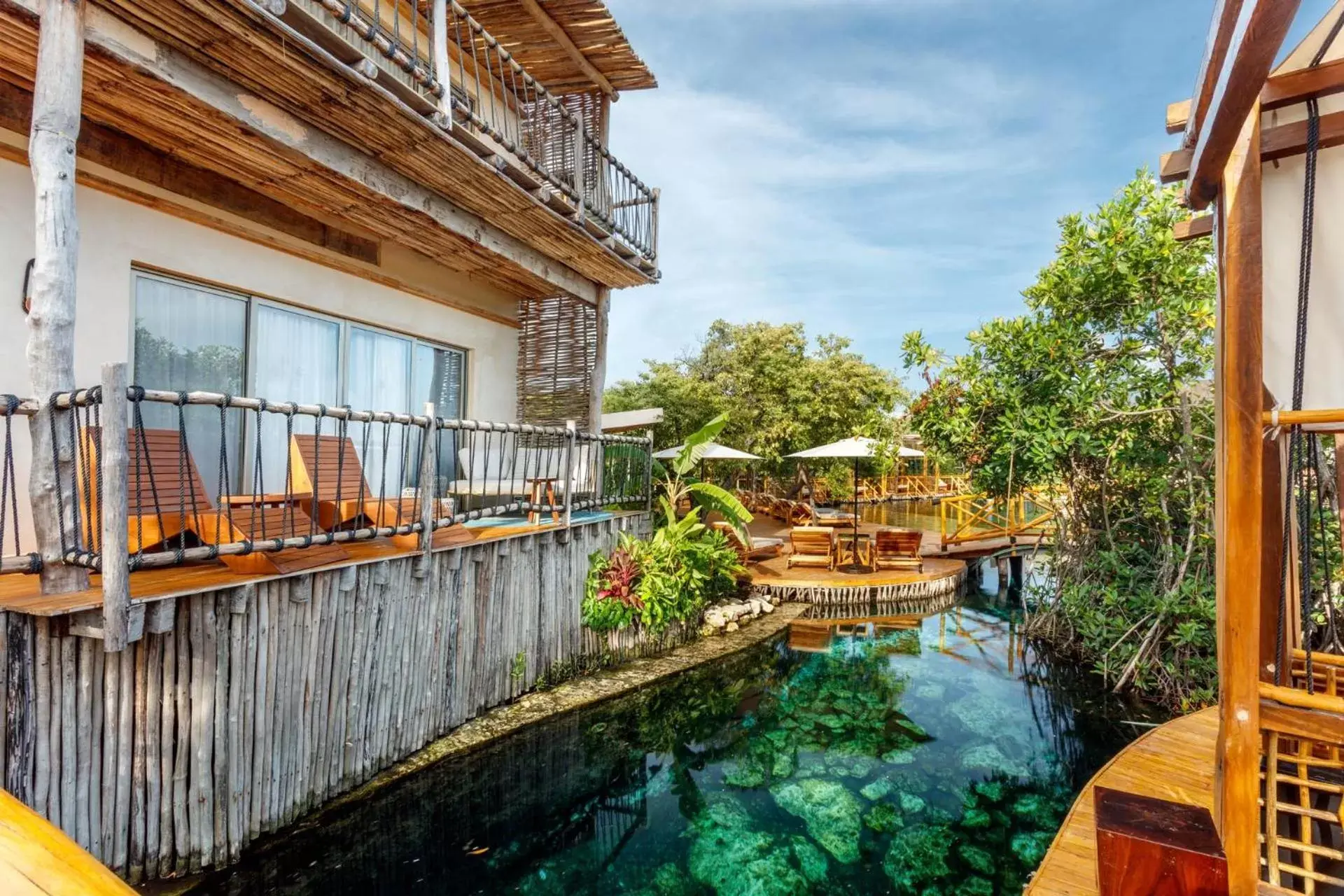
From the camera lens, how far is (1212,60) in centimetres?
226

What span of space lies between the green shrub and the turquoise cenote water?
1030mm

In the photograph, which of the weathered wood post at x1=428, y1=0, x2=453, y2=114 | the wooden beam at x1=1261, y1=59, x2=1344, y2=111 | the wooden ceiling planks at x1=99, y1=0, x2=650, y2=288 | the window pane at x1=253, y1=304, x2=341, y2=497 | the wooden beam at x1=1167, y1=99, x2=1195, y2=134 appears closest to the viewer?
the wooden beam at x1=1261, y1=59, x2=1344, y2=111

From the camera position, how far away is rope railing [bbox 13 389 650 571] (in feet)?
12.8

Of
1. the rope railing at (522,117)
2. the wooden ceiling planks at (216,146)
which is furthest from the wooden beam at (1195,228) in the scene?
the wooden ceiling planks at (216,146)

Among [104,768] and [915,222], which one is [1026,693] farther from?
[915,222]

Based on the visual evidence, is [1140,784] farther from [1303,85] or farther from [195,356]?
[195,356]

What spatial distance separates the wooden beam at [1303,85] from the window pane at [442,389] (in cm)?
855

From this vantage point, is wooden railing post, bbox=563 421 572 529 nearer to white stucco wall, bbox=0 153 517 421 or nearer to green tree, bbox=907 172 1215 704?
white stucco wall, bbox=0 153 517 421

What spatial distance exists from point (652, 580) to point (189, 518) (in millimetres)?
5703

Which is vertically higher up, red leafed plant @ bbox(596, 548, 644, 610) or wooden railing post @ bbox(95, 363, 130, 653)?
wooden railing post @ bbox(95, 363, 130, 653)

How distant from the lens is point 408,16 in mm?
8742

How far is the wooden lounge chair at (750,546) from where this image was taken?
1269 cm

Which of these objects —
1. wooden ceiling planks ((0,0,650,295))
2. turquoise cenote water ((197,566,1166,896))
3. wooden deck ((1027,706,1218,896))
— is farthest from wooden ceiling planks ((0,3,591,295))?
wooden deck ((1027,706,1218,896))

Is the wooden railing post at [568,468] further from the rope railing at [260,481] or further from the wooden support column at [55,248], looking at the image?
the wooden support column at [55,248]
